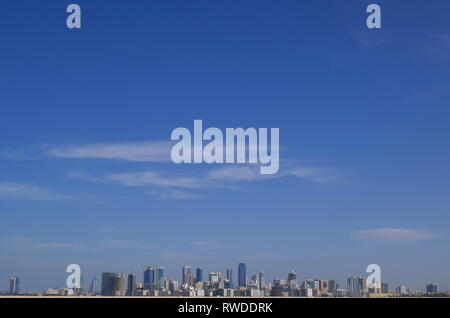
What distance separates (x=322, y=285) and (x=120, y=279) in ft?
17.7

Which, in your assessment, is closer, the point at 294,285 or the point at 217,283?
the point at 294,285
